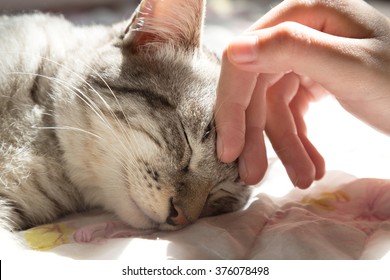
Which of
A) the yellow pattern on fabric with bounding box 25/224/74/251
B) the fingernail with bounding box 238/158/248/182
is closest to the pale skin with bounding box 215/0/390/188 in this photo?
the fingernail with bounding box 238/158/248/182

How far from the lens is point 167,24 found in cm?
127

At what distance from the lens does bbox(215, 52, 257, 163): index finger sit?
1.10m

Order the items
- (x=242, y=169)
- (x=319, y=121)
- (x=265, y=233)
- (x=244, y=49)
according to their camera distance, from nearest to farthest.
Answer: (x=244, y=49), (x=265, y=233), (x=242, y=169), (x=319, y=121)

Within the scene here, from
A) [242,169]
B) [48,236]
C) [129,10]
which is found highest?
[129,10]

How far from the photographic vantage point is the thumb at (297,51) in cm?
97

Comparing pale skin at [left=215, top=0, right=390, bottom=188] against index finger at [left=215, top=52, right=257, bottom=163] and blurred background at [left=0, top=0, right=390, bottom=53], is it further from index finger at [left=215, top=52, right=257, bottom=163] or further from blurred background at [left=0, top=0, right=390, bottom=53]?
blurred background at [left=0, top=0, right=390, bottom=53]

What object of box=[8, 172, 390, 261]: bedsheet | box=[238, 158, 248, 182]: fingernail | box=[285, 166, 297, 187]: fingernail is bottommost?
box=[8, 172, 390, 261]: bedsheet

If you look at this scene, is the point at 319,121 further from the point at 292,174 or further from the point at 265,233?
the point at 265,233

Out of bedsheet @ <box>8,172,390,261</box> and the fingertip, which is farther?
the fingertip

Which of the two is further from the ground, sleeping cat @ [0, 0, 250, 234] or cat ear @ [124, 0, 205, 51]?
cat ear @ [124, 0, 205, 51]

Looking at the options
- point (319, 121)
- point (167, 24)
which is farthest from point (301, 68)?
point (319, 121)

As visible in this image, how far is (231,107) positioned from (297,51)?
21cm

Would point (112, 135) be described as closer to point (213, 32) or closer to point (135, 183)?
point (135, 183)

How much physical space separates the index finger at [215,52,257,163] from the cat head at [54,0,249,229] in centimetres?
3
